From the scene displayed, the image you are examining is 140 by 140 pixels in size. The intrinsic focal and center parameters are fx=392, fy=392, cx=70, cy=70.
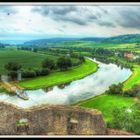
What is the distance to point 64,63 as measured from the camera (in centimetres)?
807

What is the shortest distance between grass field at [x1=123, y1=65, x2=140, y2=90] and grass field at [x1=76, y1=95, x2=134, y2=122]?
27 cm

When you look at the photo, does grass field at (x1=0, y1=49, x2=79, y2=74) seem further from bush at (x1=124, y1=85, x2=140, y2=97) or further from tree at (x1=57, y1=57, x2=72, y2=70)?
bush at (x1=124, y1=85, x2=140, y2=97)

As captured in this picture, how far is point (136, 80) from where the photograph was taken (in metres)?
8.04

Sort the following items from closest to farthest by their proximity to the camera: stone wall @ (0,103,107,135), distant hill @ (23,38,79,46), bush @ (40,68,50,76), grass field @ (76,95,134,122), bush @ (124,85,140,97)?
stone wall @ (0,103,107,135)
grass field @ (76,95,134,122)
bush @ (124,85,140,97)
bush @ (40,68,50,76)
distant hill @ (23,38,79,46)

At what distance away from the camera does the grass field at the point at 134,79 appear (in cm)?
791

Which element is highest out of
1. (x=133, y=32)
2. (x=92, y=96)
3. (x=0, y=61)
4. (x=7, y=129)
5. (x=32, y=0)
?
(x=32, y=0)

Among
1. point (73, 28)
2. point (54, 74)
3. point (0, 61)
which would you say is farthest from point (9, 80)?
point (73, 28)

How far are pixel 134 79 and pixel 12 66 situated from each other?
2.49 m

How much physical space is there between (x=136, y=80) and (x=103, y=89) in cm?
72

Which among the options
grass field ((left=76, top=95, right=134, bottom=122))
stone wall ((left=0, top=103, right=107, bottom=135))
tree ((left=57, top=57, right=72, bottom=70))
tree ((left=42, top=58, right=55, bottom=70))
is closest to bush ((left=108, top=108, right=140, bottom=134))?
grass field ((left=76, top=95, right=134, bottom=122))

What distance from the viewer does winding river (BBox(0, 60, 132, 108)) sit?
7727 millimetres

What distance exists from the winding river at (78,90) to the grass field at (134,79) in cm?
9

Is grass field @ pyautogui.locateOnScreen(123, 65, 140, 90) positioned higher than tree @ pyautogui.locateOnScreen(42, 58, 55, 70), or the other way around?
tree @ pyautogui.locateOnScreen(42, 58, 55, 70)

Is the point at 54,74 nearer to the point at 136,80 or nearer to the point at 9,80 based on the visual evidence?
the point at 9,80
